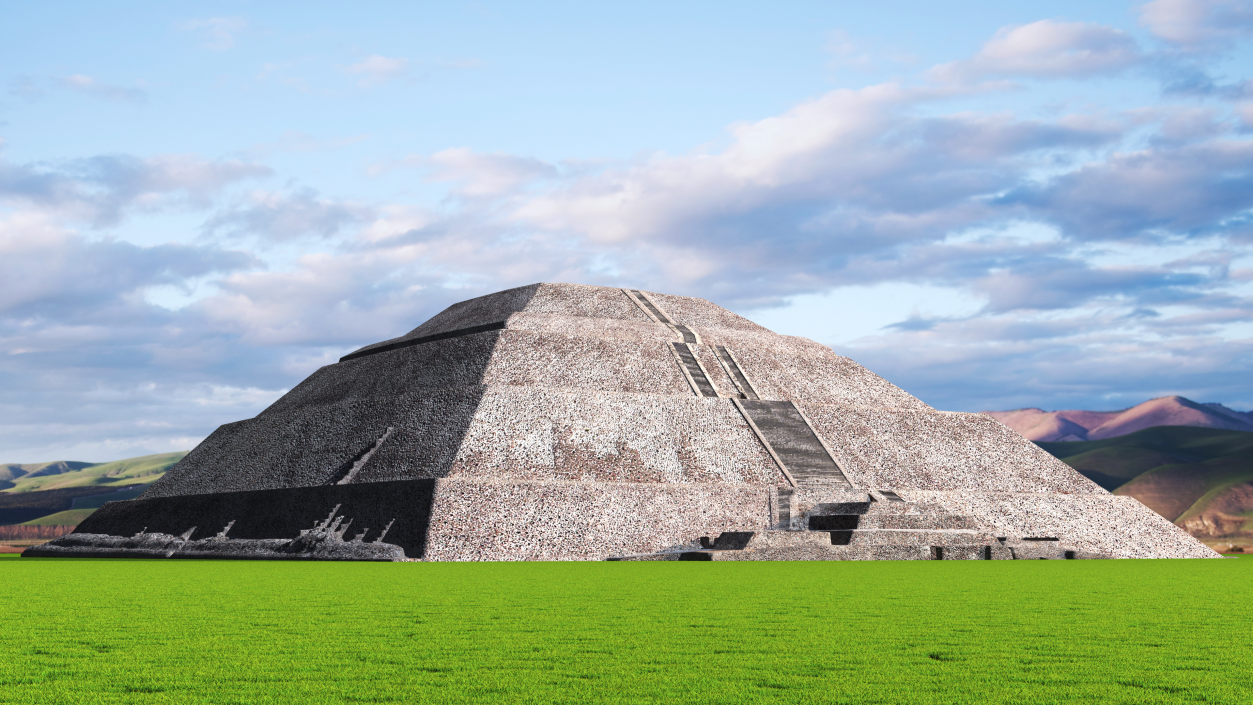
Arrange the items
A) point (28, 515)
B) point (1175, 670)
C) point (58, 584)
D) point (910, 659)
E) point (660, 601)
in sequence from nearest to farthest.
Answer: point (1175, 670) → point (910, 659) → point (660, 601) → point (58, 584) → point (28, 515)

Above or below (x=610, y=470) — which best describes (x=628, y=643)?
below

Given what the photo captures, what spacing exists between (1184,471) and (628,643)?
166 meters

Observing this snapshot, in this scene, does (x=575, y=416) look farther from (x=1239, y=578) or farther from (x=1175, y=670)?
(x=1175, y=670)

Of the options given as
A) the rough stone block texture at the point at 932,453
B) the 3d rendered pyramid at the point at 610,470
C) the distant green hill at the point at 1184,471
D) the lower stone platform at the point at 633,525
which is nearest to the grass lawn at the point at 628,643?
the lower stone platform at the point at 633,525

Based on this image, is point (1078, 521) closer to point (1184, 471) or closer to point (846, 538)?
point (846, 538)

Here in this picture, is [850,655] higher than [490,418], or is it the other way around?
[490,418]

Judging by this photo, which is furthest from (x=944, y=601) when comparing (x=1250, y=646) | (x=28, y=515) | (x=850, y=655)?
(x=28, y=515)

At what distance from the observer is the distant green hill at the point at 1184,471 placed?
136750 millimetres

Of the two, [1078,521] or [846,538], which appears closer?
[846,538]

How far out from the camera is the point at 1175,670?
27.6 feet

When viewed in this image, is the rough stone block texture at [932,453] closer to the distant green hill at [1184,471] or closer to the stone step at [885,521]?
the stone step at [885,521]

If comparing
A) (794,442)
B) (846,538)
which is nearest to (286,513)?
(794,442)

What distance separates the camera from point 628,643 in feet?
32.9

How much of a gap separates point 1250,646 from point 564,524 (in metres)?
25.6
